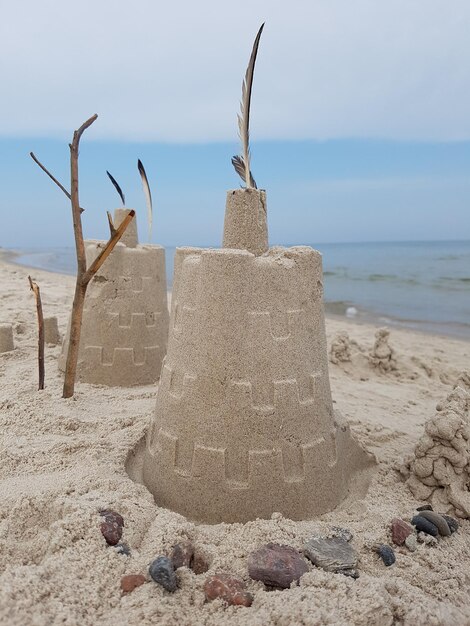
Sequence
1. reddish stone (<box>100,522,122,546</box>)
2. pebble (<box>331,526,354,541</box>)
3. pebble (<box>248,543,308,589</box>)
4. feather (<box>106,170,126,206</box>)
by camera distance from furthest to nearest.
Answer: feather (<box>106,170,126,206</box>)
pebble (<box>331,526,354,541</box>)
reddish stone (<box>100,522,122,546</box>)
pebble (<box>248,543,308,589</box>)

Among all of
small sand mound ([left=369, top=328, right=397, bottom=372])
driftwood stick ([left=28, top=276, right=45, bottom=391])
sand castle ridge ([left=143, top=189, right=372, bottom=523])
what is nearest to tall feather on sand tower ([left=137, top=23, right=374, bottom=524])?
sand castle ridge ([left=143, top=189, right=372, bottom=523])

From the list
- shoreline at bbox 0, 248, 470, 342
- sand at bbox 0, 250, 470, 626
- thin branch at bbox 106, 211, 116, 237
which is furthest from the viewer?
shoreline at bbox 0, 248, 470, 342

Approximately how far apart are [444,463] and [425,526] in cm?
44

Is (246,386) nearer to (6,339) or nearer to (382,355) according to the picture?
(6,339)

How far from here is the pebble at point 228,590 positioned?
61.2 inches

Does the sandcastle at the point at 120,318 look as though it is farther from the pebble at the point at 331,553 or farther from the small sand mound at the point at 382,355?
the small sand mound at the point at 382,355

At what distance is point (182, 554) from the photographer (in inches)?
66.9

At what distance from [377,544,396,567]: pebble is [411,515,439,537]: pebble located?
0.83 ft

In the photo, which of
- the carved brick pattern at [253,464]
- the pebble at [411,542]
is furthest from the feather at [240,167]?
the pebble at [411,542]

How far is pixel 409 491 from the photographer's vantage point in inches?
95.9

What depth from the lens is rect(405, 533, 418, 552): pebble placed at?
6.34ft

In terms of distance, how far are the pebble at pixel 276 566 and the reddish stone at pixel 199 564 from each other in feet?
0.50

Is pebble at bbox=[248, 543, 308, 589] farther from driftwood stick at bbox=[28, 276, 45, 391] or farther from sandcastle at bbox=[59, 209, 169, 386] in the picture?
sandcastle at bbox=[59, 209, 169, 386]

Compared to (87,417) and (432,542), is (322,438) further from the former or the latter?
(87,417)
